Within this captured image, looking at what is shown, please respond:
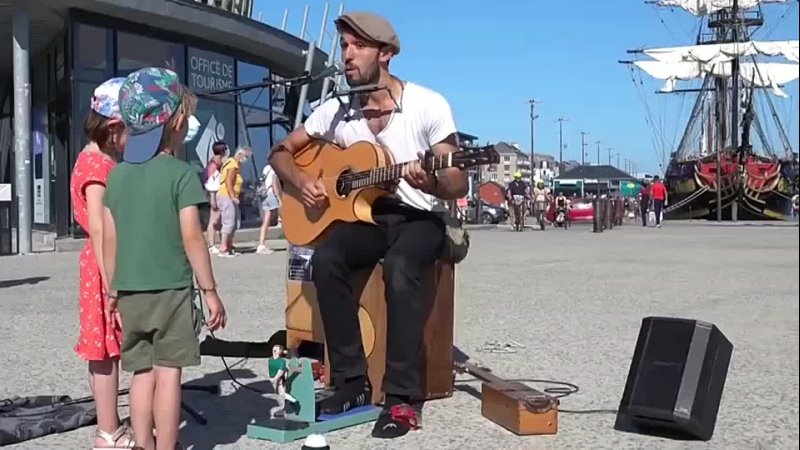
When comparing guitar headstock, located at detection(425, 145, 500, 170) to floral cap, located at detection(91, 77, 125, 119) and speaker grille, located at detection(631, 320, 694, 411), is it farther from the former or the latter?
floral cap, located at detection(91, 77, 125, 119)

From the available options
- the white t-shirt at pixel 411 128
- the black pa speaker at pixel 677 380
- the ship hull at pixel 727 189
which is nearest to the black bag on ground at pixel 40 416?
the white t-shirt at pixel 411 128

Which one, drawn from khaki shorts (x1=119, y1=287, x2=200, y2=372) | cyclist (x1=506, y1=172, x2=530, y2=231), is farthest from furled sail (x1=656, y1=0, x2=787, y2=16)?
khaki shorts (x1=119, y1=287, x2=200, y2=372)

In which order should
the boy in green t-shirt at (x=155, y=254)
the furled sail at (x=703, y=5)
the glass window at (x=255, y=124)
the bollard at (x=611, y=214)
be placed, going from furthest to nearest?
the furled sail at (x=703, y=5) → the bollard at (x=611, y=214) → the glass window at (x=255, y=124) → the boy in green t-shirt at (x=155, y=254)

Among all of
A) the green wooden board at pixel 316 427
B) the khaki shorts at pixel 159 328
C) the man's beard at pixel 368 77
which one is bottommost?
the green wooden board at pixel 316 427

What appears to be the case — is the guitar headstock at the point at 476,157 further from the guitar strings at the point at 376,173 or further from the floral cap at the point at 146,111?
the floral cap at the point at 146,111

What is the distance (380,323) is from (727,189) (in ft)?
157

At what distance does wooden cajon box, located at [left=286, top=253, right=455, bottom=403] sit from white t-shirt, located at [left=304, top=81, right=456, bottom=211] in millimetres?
383

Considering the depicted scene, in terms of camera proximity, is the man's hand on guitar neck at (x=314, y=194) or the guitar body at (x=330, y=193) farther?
the man's hand on guitar neck at (x=314, y=194)

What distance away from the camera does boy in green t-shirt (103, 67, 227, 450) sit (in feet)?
11.6

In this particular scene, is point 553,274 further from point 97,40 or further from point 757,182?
point 757,182

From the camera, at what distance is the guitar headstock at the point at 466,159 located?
428cm

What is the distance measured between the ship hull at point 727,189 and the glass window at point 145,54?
29107 millimetres

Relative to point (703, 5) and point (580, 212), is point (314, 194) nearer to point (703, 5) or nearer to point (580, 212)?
point (580, 212)

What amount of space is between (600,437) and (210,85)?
1916 centimetres
